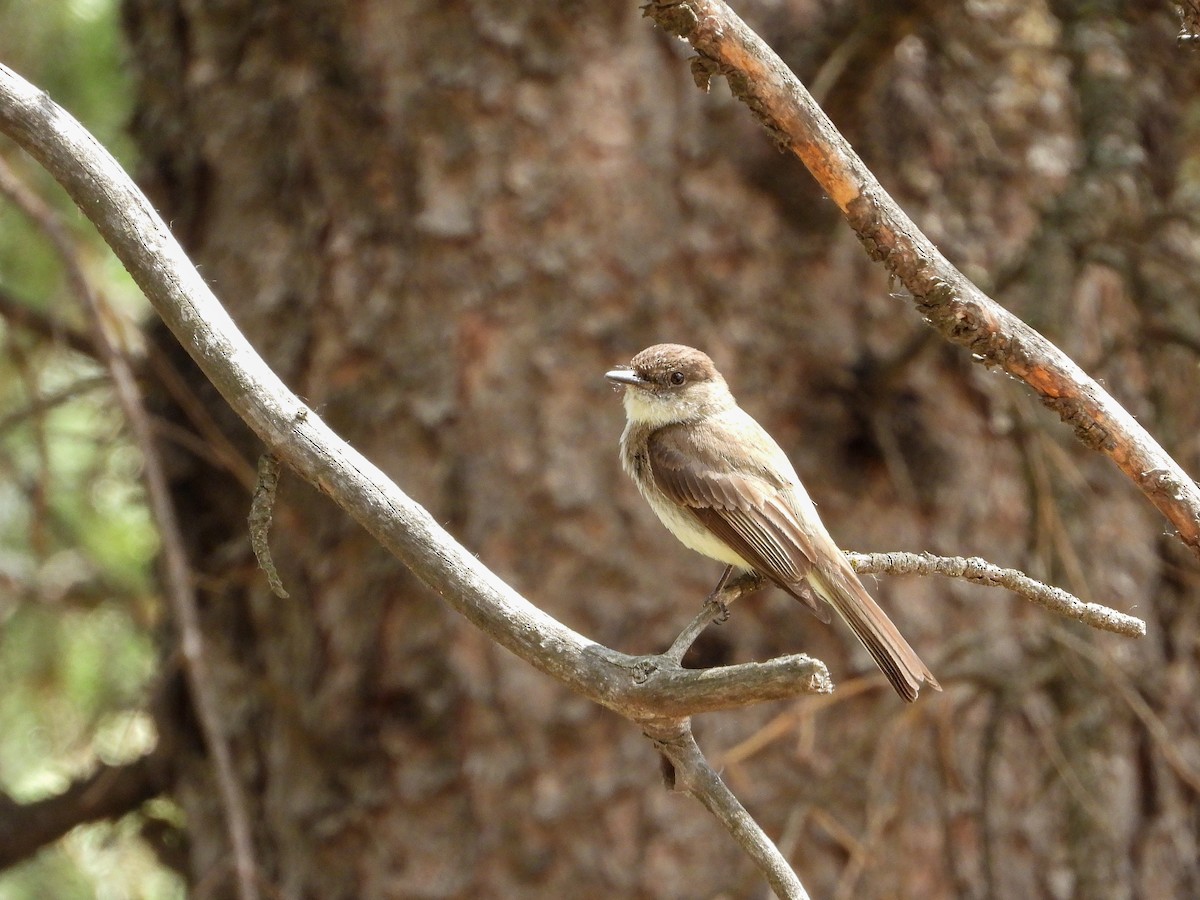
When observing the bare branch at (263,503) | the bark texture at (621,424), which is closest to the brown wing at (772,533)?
the bark texture at (621,424)

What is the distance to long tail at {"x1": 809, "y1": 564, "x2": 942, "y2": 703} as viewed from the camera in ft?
9.66

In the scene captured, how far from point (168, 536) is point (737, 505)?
5.49 ft

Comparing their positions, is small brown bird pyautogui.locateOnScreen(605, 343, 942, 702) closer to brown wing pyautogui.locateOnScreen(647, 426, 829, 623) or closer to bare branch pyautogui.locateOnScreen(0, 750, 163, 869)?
brown wing pyautogui.locateOnScreen(647, 426, 829, 623)

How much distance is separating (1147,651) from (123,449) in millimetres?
3746

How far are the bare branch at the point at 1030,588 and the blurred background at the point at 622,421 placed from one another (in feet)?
4.74

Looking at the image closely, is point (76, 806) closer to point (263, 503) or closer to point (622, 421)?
point (622, 421)

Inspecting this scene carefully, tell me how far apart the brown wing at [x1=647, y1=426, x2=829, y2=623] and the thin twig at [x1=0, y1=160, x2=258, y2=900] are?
4.58 ft

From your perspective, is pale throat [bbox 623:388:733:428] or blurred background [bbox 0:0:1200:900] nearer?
pale throat [bbox 623:388:733:428]

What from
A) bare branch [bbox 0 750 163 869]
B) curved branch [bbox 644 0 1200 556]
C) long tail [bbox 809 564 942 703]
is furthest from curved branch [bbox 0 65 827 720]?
bare branch [bbox 0 750 163 869]

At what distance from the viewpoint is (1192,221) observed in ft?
11.9

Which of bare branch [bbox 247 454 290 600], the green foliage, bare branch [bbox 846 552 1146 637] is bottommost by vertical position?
the green foliage

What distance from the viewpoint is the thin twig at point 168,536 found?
372 centimetres

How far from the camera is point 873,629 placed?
3098 millimetres

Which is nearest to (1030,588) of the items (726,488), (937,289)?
(937,289)
